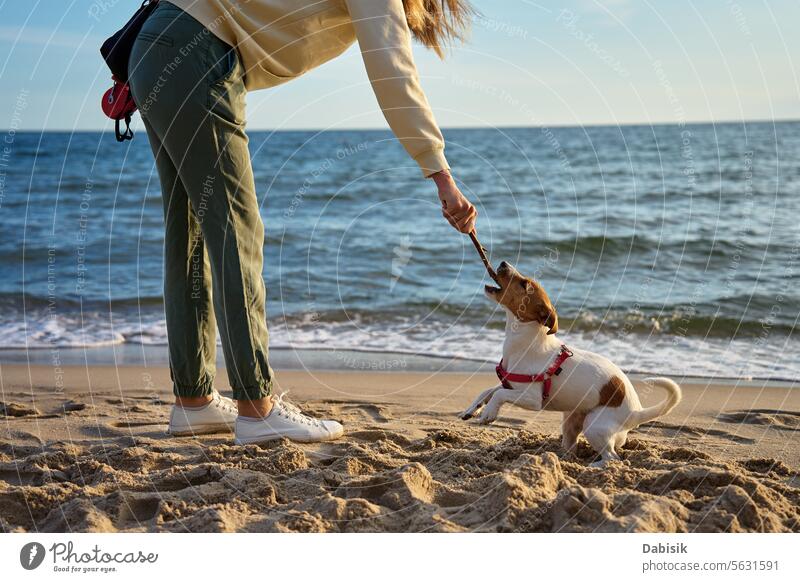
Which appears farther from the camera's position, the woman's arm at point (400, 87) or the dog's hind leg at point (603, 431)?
the dog's hind leg at point (603, 431)

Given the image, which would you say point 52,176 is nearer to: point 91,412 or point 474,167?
point 474,167

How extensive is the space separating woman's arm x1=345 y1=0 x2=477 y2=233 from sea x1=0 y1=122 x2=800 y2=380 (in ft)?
6.58

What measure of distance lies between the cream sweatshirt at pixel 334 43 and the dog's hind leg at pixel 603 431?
1.40m

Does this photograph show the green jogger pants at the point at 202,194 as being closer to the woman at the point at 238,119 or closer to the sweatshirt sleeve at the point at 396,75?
the woman at the point at 238,119

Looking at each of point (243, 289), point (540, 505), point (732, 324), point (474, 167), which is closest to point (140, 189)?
point (474, 167)

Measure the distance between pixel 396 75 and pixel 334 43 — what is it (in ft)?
1.88

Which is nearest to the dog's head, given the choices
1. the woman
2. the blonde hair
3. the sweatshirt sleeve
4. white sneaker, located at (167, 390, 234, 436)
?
the woman

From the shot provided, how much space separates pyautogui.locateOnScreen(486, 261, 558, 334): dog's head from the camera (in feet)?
13.3

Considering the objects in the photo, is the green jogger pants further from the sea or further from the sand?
the sea

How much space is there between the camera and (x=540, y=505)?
3275 mm

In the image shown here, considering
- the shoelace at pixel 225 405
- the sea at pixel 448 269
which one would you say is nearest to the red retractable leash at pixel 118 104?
the sea at pixel 448 269

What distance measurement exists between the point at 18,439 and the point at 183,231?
147cm

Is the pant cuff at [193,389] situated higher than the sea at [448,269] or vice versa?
the pant cuff at [193,389]

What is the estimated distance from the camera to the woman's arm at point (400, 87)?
3.57 meters
